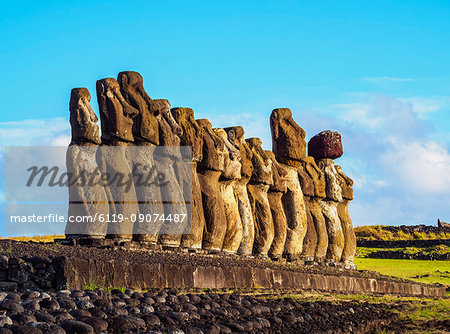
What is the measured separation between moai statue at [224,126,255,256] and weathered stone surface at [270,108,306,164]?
2.37m

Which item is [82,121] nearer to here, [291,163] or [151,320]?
[151,320]

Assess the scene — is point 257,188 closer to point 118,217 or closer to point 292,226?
point 292,226

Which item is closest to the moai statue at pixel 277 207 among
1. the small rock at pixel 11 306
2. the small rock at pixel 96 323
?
the small rock at pixel 11 306

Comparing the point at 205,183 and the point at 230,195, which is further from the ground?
the point at 205,183

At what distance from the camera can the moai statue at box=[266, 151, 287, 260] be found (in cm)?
1652

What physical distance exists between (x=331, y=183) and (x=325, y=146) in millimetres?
1403

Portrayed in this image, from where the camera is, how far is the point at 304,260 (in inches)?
713

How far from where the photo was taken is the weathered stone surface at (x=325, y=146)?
69.5 ft

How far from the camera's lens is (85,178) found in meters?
10.9

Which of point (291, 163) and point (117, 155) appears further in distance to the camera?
point (291, 163)

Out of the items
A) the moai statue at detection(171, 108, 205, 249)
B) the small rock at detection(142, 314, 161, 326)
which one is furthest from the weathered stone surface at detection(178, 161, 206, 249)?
the small rock at detection(142, 314, 161, 326)

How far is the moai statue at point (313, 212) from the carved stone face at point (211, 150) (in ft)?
17.0

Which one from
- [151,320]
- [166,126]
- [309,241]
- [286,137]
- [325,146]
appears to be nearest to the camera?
[151,320]

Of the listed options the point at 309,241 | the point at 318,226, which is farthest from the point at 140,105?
the point at 318,226
